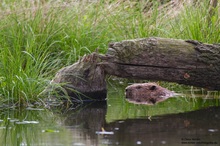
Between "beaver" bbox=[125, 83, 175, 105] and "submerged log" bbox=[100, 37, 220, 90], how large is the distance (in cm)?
95

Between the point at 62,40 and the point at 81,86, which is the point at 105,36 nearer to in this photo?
the point at 62,40

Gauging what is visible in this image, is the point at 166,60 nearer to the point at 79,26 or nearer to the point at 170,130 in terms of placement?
the point at 170,130

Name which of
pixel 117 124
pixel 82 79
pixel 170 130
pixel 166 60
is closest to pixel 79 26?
pixel 82 79

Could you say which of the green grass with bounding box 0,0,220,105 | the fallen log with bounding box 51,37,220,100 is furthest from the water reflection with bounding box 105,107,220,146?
the green grass with bounding box 0,0,220,105

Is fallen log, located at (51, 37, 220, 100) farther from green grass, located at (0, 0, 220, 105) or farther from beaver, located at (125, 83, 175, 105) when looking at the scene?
green grass, located at (0, 0, 220, 105)

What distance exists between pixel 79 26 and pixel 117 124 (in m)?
4.23

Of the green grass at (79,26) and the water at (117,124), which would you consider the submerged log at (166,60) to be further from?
the green grass at (79,26)

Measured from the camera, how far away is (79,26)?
10.2m

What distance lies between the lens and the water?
5309 mm

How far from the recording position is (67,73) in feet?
26.0

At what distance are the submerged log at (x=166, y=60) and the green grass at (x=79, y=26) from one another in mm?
1387

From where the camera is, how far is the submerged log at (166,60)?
7.33 meters

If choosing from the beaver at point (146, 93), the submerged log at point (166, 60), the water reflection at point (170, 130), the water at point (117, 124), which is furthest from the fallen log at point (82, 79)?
the water reflection at point (170, 130)

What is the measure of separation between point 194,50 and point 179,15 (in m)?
3.29
